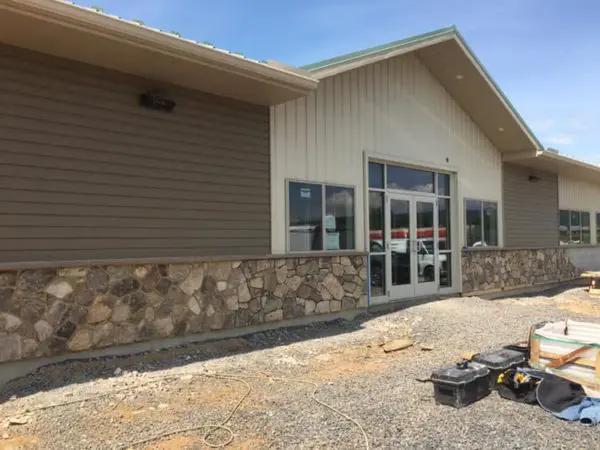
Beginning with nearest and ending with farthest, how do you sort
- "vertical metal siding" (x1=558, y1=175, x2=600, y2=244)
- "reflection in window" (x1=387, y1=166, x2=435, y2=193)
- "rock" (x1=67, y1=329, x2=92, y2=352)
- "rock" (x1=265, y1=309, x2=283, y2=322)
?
"rock" (x1=67, y1=329, x2=92, y2=352), "rock" (x1=265, y1=309, x2=283, y2=322), "reflection in window" (x1=387, y1=166, x2=435, y2=193), "vertical metal siding" (x1=558, y1=175, x2=600, y2=244)

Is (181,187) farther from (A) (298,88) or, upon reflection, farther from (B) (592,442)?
(B) (592,442)

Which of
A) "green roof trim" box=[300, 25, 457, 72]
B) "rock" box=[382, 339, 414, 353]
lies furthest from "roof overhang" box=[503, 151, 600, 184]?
"rock" box=[382, 339, 414, 353]

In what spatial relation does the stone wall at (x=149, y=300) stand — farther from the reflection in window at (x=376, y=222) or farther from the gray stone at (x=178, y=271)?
the reflection in window at (x=376, y=222)

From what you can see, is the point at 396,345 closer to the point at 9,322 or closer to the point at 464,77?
the point at 9,322

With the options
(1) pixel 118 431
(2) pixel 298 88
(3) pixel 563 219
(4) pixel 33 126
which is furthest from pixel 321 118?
(3) pixel 563 219

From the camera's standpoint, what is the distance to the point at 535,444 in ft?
13.7

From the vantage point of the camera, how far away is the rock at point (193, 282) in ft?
23.5

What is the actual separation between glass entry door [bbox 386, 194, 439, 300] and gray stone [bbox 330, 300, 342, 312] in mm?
1577

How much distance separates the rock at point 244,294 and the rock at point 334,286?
1673 mm

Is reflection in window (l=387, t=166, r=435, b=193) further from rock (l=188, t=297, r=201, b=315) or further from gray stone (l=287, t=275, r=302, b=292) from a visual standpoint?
rock (l=188, t=297, r=201, b=315)

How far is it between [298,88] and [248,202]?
1.83m

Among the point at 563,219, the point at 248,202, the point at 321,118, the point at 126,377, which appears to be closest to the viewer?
the point at 126,377

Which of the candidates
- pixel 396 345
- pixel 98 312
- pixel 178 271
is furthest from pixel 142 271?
pixel 396 345

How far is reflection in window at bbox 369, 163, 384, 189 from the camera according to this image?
10.4 meters
